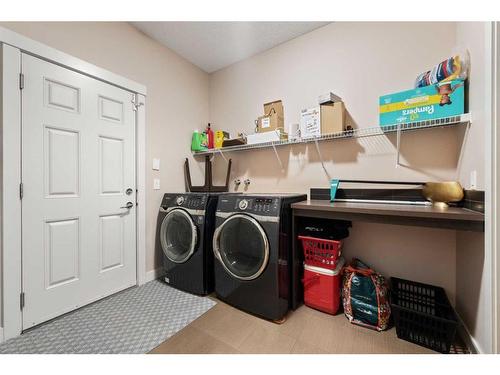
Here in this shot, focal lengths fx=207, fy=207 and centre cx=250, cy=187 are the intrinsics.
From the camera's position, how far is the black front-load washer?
1.53 m

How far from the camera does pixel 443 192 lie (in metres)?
1.45

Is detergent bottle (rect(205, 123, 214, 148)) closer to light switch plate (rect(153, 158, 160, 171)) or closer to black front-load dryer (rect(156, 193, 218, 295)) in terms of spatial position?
light switch plate (rect(153, 158, 160, 171))

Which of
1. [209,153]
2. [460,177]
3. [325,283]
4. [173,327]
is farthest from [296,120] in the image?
[173,327]

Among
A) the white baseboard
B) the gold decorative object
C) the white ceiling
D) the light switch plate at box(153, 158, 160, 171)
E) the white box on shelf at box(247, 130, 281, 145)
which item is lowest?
the white baseboard

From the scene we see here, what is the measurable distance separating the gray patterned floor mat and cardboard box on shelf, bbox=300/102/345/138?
1.78 meters

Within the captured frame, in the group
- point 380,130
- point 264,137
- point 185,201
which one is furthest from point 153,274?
point 380,130

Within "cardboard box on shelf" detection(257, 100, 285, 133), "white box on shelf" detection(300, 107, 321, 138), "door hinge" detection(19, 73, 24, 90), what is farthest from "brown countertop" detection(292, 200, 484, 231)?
"door hinge" detection(19, 73, 24, 90)

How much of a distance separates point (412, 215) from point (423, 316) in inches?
25.5

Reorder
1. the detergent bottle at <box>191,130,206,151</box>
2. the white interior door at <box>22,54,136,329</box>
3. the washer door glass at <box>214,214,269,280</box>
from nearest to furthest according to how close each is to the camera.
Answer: the white interior door at <box>22,54,136,329</box> < the washer door glass at <box>214,214,269,280</box> < the detergent bottle at <box>191,130,206,151</box>

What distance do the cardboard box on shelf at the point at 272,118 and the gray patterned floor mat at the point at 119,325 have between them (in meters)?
1.78

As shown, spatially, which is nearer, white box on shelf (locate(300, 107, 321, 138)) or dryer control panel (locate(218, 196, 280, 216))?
dryer control panel (locate(218, 196, 280, 216))

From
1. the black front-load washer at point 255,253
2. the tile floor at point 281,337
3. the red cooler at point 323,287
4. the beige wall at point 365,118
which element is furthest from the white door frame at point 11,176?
the red cooler at point 323,287

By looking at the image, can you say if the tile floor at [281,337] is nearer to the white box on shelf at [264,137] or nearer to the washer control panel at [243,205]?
the washer control panel at [243,205]

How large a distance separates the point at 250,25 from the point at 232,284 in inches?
96.6
